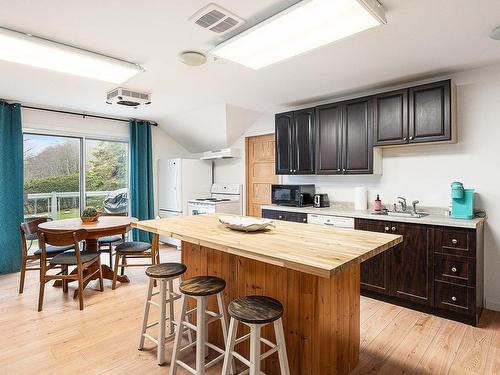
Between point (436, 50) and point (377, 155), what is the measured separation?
4.14 feet

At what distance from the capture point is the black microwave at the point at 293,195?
4.05 meters

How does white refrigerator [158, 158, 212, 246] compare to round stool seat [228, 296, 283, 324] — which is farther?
white refrigerator [158, 158, 212, 246]

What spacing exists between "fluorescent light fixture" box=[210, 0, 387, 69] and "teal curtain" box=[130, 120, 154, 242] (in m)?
3.48

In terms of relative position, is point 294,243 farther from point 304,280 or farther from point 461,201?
point 461,201

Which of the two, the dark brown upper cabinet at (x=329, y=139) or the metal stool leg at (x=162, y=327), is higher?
the dark brown upper cabinet at (x=329, y=139)

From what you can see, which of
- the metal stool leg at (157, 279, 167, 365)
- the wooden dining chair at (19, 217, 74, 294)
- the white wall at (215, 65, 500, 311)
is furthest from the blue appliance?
the wooden dining chair at (19, 217, 74, 294)

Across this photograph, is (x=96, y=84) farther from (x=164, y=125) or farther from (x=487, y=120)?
(x=487, y=120)

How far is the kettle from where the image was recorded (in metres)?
4.00

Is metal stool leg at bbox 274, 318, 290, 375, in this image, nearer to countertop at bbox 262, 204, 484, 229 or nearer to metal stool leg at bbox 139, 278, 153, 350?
metal stool leg at bbox 139, 278, 153, 350

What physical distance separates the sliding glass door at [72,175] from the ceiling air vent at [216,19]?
12.7 feet

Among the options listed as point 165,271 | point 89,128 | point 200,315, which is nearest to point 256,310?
point 200,315

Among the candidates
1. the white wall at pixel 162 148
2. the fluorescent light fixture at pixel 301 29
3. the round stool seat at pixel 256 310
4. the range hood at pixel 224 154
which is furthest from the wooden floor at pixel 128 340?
the white wall at pixel 162 148

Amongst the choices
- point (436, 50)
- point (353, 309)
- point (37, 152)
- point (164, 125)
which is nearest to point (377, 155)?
point (436, 50)

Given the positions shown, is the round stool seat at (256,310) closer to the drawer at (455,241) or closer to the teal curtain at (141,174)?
the drawer at (455,241)
